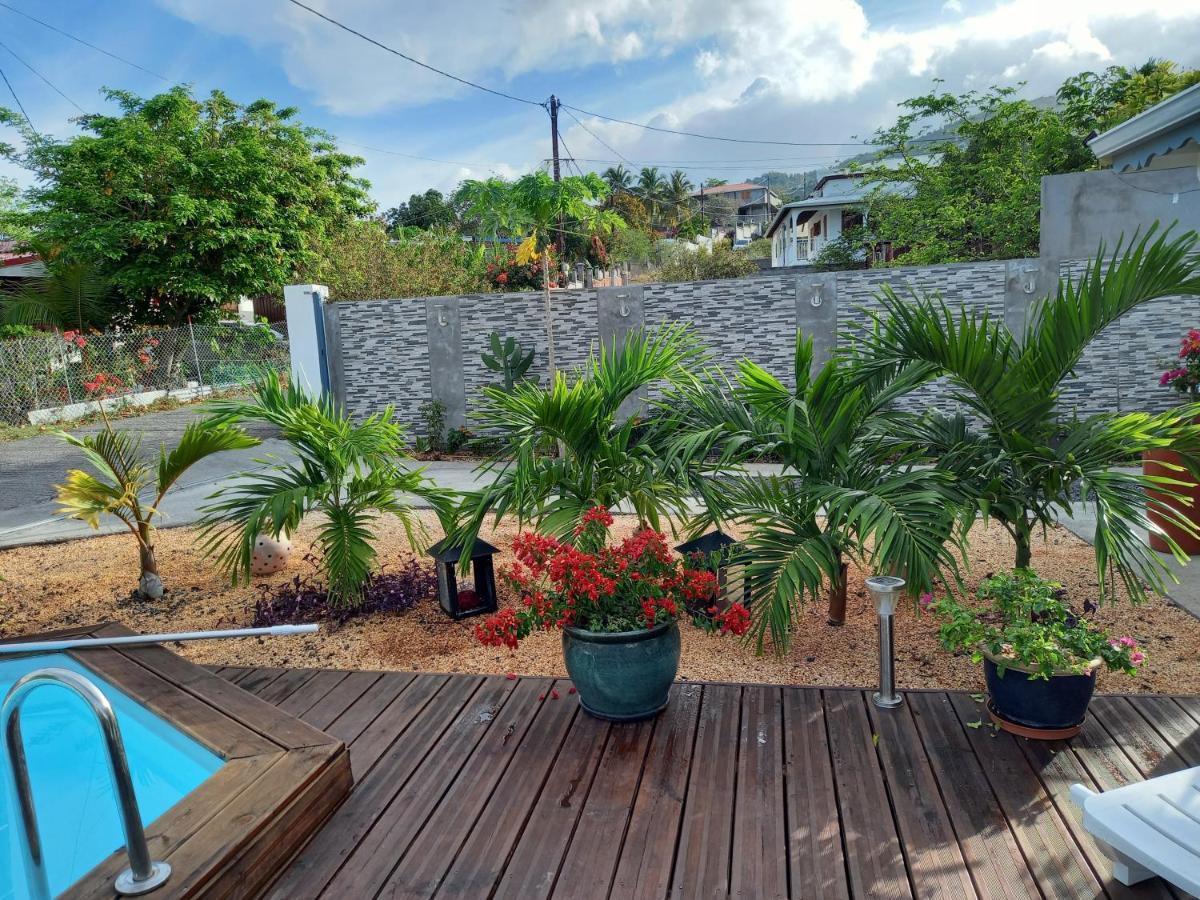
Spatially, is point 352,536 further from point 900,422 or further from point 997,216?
point 997,216

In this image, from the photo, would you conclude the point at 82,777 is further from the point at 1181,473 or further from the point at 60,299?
the point at 60,299

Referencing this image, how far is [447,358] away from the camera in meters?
9.51

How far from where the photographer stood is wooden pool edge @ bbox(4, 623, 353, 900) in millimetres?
1912

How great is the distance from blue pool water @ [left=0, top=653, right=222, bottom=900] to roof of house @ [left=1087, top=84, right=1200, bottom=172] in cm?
399

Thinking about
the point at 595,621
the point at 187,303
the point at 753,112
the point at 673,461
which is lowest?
the point at 595,621

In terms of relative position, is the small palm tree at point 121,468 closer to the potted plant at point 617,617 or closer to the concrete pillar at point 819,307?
the potted plant at point 617,617

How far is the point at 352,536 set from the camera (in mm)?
3955

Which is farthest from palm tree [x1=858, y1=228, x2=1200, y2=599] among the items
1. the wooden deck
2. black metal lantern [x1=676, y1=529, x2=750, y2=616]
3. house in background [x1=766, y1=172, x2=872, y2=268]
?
house in background [x1=766, y1=172, x2=872, y2=268]

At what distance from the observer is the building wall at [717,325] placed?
7.89 metres

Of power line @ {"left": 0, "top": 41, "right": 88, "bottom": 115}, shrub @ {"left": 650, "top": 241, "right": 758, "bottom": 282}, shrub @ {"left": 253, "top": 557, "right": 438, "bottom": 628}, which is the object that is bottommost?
shrub @ {"left": 253, "top": 557, "right": 438, "bottom": 628}

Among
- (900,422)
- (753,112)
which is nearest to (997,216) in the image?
(900,422)

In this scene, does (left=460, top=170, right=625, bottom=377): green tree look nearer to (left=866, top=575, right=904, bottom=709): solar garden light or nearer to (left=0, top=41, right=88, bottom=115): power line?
(left=866, top=575, right=904, bottom=709): solar garden light

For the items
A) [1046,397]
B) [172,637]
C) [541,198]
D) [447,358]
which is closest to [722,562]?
[1046,397]

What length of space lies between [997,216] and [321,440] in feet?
46.6
